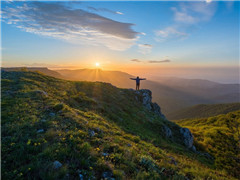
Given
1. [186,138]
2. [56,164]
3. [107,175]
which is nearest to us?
[56,164]

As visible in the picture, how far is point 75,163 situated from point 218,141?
1198 inches

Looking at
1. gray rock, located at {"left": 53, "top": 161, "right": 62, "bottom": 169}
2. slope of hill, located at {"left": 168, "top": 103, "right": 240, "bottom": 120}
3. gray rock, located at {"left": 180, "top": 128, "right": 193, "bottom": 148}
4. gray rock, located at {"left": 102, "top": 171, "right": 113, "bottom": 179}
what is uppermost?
gray rock, located at {"left": 53, "top": 161, "right": 62, "bottom": 169}

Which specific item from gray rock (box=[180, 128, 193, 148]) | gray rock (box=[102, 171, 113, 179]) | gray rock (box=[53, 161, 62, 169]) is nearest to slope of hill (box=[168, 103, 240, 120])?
gray rock (box=[180, 128, 193, 148])

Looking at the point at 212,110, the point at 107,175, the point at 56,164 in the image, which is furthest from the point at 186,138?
the point at 212,110

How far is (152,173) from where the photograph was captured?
15.8ft

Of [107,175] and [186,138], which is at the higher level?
[107,175]

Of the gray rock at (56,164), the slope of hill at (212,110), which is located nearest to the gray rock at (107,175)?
the gray rock at (56,164)

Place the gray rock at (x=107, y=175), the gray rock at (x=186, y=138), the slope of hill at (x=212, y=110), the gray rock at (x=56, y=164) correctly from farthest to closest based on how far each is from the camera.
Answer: the slope of hill at (x=212, y=110) < the gray rock at (x=186, y=138) < the gray rock at (x=107, y=175) < the gray rock at (x=56, y=164)

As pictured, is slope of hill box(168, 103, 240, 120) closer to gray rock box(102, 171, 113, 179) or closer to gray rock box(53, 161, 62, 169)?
gray rock box(102, 171, 113, 179)

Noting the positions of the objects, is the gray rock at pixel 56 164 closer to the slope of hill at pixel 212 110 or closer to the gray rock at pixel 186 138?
the gray rock at pixel 186 138

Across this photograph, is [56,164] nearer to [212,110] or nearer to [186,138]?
[186,138]

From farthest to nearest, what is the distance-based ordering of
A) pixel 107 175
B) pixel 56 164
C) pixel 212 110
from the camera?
pixel 212 110, pixel 107 175, pixel 56 164

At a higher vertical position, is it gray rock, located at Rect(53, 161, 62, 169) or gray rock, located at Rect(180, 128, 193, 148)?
gray rock, located at Rect(53, 161, 62, 169)

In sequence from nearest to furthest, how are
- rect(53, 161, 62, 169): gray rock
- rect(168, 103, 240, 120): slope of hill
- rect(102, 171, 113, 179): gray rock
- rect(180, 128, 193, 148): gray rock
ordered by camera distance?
rect(53, 161, 62, 169): gray rock → rect(102, 171, 113, 179): gray rock → rect(180, 128, 193, 148): gray rock → rect(168, 103, 240, 120): slope of hill
